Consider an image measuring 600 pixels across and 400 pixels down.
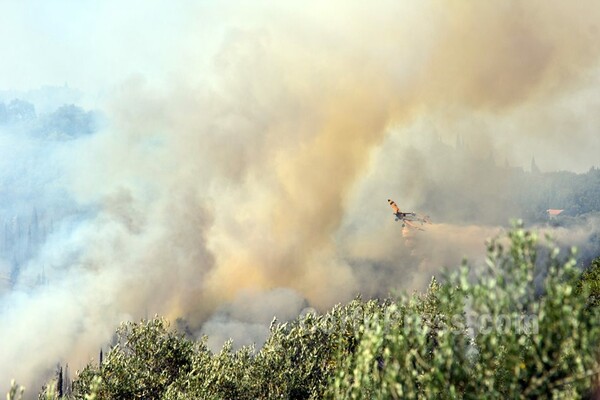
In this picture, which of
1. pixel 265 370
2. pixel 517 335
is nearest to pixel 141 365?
pixel 265 370

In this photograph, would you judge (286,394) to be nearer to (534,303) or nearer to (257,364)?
(257,364)

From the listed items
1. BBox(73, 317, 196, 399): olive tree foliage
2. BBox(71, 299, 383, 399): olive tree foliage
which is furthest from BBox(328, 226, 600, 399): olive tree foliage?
BBox(73, 317, 196, 399): olive tree foliage

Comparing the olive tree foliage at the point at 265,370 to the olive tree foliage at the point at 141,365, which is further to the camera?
the olive tree foliage at the point at 141,365

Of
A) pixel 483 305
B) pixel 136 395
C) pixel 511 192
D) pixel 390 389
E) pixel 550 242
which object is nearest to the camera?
pixel 550 242

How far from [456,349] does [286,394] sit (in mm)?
22448

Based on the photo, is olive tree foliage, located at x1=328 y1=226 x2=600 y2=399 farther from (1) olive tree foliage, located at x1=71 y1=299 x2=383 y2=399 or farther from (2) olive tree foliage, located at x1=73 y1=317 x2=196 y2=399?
(2) olive tree foliage, located at x1=73 y1=317 x2=196 y2=399

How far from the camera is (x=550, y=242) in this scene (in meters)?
16.8

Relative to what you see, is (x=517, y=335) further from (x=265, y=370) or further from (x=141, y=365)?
(x=141, y=365)

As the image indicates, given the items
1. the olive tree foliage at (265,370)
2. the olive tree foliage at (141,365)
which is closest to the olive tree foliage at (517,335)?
the olive tree foliage at (265,370)

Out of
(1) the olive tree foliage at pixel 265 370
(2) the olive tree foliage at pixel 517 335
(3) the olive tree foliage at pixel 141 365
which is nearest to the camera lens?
(2) the olive tree foliage at pixel 517 335

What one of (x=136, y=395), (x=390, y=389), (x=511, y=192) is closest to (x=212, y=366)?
(x=136, y=395)

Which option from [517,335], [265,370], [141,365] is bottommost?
[517,335]

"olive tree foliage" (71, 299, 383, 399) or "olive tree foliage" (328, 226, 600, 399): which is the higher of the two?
"olive tree foliage" (71, 299, 383, 399)

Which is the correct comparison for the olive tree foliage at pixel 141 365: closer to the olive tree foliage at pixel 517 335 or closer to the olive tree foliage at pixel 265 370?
the olive tree foliage at pixel 265 370
